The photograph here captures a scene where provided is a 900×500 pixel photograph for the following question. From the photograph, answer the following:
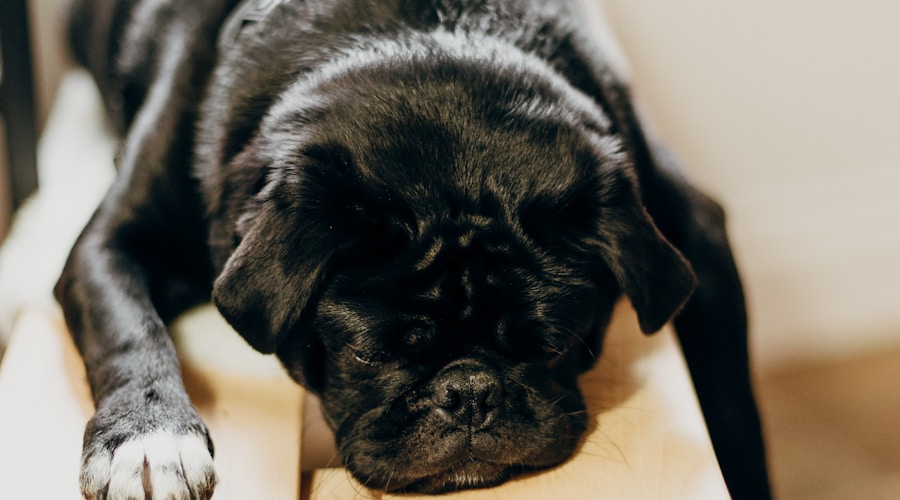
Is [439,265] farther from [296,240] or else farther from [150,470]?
[150,470]

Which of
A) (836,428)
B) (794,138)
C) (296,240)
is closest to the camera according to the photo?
(296,240)

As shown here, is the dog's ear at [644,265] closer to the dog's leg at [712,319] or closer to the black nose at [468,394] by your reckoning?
the black nose at [468,394]

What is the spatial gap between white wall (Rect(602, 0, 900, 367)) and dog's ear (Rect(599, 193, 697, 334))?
5.11 feet

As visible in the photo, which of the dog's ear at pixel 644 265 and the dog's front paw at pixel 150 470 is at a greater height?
the dog's ear at pixel 644 265

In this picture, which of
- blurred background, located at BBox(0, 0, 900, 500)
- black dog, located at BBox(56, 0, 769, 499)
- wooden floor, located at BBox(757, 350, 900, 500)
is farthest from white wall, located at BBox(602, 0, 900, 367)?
black dog, located at BBox(56, 0, 769, 499)

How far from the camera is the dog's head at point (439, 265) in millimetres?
Answer: 1378

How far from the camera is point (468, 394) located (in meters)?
1.40

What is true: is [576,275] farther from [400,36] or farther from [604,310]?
[400,36]

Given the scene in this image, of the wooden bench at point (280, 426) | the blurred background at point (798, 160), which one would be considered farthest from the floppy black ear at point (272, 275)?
the blurred background at point (798, 160)

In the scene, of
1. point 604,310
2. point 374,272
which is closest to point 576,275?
point 604,310

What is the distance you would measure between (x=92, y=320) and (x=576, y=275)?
0.85 m

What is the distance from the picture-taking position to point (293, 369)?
61.4 inches

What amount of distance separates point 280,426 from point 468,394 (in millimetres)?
358

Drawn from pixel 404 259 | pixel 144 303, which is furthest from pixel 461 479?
pixel 144 303
